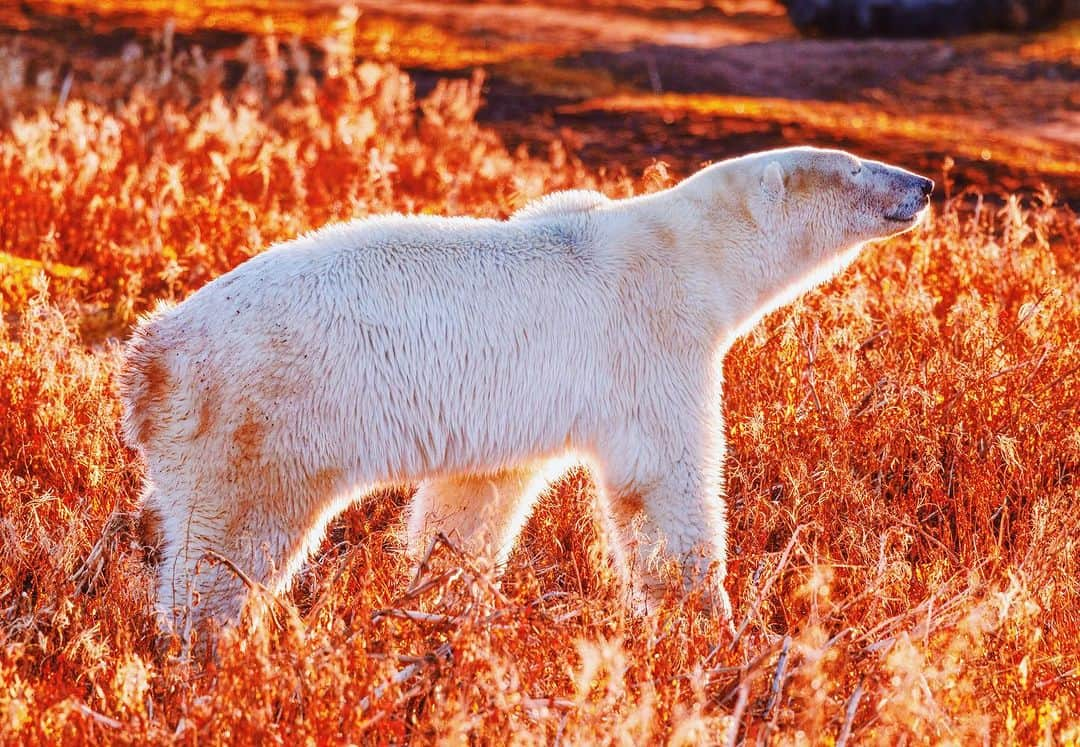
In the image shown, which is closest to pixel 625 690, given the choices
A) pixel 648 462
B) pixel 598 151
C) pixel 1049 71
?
pixel 648 462

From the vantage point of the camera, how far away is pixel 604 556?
3184mm

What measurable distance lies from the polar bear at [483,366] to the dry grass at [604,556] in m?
0.21

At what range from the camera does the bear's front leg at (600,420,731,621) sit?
4082 millimetres

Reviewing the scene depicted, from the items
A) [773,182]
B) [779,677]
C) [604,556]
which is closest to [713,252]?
[773,182]

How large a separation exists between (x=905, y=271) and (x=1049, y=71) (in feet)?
45.6

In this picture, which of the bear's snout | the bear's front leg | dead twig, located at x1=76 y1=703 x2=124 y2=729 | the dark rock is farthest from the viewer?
the dark rock

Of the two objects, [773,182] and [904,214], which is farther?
[904,214]

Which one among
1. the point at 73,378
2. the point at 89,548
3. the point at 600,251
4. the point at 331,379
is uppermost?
the point at 600,251

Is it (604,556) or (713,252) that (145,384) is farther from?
(713,252)

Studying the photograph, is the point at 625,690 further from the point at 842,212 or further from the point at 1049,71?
the point at 1049,71

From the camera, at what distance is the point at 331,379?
3.79 meters

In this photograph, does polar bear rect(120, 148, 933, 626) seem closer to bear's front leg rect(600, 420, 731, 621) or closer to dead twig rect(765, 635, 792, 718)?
bear's front leg rect(600, 420, 731, 621)

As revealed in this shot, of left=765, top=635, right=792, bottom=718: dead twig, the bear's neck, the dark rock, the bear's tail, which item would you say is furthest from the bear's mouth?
the dark rock

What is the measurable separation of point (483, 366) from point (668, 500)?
707mm
